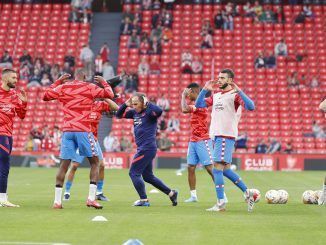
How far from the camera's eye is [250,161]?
3731 cm

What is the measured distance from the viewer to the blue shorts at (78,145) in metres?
15.1

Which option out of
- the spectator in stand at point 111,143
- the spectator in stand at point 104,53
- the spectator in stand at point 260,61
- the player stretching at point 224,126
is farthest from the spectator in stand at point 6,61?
the player stretching at point 224,126

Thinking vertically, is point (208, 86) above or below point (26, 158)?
above

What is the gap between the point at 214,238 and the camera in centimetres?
1086

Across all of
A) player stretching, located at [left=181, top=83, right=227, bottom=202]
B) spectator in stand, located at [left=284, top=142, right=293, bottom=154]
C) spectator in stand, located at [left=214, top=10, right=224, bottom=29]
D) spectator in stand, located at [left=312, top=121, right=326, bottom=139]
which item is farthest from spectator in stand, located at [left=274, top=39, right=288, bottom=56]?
player stretching, located at [left=181, top=83, right=227, bottom=202]

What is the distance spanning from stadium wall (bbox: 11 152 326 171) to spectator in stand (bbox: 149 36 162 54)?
8.97m

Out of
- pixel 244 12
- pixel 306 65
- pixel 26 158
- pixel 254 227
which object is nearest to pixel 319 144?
pixel 306 65

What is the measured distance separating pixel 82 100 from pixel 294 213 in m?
4.48

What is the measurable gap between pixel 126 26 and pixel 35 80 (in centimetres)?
634

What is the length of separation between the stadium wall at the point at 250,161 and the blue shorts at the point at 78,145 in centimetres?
2216

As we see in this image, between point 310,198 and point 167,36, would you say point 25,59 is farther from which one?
point 310,198

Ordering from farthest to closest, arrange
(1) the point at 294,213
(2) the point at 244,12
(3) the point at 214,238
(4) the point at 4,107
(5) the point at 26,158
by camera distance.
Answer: (2) the point at 244,12 < (5) the point at 26,158 < (4) the point at 4,107 < (1) the point at 294,213 < (3) the point at 214,238

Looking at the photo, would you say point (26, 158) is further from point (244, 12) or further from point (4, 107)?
point (4, 107)

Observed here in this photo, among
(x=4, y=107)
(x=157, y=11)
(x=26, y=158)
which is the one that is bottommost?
(x=26, y=158)
